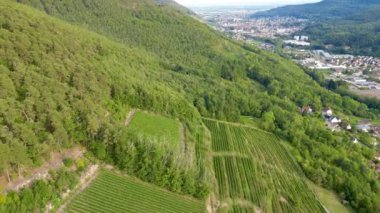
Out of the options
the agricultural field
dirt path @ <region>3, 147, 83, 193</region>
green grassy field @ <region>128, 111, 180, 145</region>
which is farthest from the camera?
green grassy field @ <region>128, 111, 180, 145</region>

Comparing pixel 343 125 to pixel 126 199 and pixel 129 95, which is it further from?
pixel 126 199

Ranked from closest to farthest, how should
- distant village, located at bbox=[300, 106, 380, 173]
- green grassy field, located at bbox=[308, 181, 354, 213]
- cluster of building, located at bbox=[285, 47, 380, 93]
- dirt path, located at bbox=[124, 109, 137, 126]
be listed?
green grassy field, located at bbox=[308, 181, 354, 213], dirt path, located at bbox=[124, 109, 137, 126], distant village, located at bbox=[300, 106, 380, 173], cluster of building, located at bbox=[285, 47, 380, 93]

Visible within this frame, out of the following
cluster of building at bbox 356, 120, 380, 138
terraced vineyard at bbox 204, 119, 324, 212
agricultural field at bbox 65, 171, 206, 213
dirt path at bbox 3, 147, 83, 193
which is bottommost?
cluster of building at bbox 356, 120, 380, 138

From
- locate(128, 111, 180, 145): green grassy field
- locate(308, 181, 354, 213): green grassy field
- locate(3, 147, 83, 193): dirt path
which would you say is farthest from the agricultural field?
locate(308, 181, 354, 213): green grassy field

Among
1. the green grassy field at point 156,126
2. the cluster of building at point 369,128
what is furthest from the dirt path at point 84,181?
the cluster of building at point 369,128

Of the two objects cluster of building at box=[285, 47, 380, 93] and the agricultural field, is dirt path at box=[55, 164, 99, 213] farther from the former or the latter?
cluster of building at box=[285, 47, 380, 93]

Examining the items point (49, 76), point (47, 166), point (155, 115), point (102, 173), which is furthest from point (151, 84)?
point (47, 166)

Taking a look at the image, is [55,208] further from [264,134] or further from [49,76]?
[264,134]

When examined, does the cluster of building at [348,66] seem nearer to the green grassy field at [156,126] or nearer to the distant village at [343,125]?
the distant village at [343,125]
